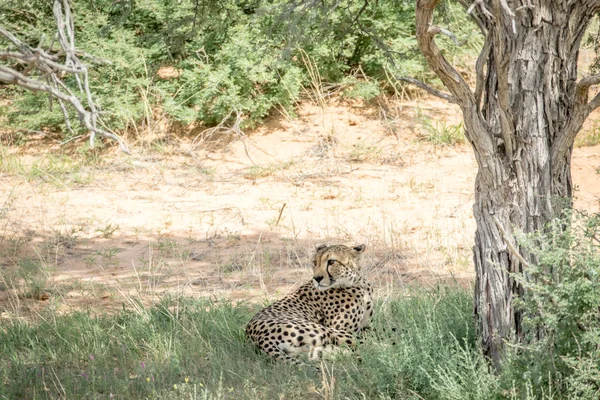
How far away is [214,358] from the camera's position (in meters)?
Result: 4.80

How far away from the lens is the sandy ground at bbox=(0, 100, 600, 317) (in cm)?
716

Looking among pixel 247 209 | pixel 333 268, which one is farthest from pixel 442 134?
pixel 333 268

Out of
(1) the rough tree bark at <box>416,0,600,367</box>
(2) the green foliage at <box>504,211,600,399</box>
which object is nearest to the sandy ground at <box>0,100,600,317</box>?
(1) the rough tree bark at <box>416,0,600,367</box>

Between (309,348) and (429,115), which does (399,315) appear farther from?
(429,115)

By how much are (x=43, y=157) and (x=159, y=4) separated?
2929mm

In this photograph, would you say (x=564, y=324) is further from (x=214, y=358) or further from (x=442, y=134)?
(x=442, y=134)

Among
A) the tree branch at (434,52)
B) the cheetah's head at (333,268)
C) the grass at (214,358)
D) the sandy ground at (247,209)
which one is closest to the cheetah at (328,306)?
→ the cheetah's head at (333,268)

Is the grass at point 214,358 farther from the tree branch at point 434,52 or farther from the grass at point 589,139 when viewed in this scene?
the grass at point 589,139

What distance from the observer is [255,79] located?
11359 millimetres

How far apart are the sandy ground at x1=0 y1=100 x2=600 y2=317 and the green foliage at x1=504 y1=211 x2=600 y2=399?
230 centimetres

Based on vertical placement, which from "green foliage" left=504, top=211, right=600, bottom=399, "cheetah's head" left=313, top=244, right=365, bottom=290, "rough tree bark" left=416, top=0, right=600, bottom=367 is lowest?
"cheetah's head" left=313, top=244, right=365, bottom=290

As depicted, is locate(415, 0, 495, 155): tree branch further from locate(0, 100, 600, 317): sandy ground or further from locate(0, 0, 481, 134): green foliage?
locate(0, 0, 481, 134): green foliage

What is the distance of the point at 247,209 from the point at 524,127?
5739mm

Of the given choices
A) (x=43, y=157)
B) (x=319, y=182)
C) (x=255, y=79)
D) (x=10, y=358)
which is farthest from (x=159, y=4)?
(x=10, y=358)
